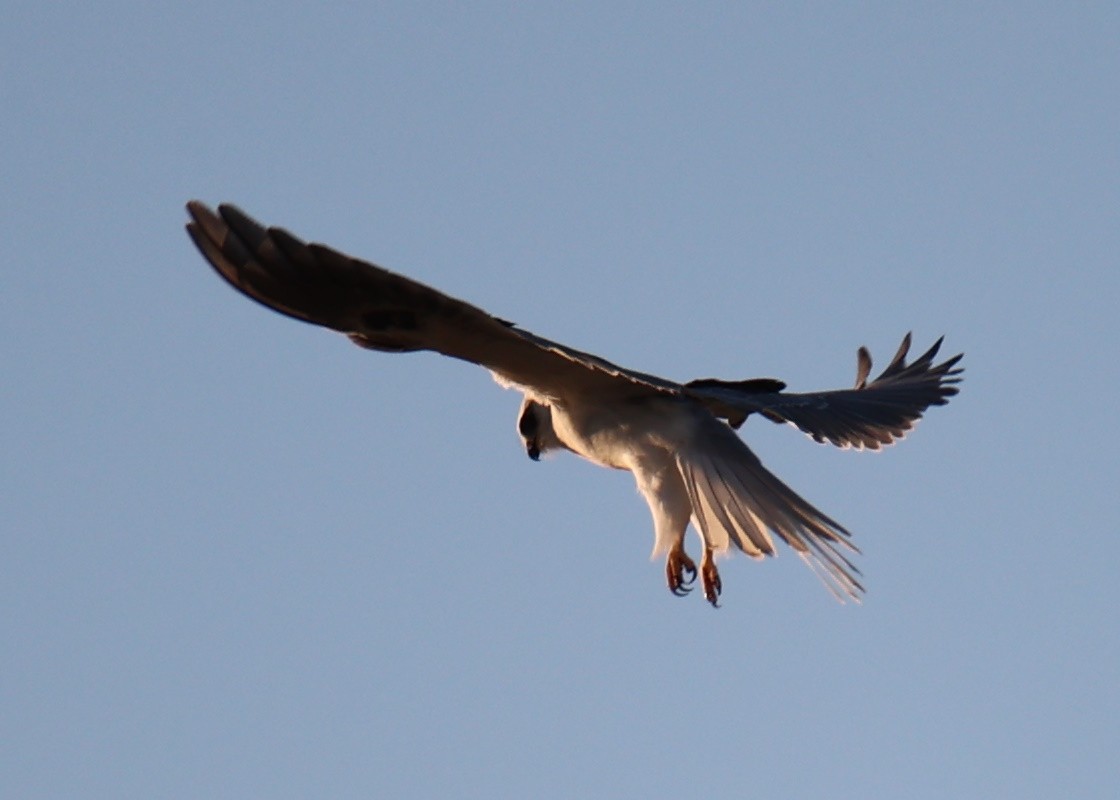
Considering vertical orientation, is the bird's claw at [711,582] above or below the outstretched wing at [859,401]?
below

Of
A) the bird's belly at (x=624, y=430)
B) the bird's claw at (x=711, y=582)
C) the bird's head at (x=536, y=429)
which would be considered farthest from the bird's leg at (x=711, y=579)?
the bird's head at (x=536, y=429)

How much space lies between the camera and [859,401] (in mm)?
9305

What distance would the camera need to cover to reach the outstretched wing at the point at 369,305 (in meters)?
6.40

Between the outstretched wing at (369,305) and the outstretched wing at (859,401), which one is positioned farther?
the outstretched wing at (859,401)

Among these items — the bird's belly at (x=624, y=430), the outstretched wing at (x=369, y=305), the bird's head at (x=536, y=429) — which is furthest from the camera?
the bird's head at (x=536, y=429)

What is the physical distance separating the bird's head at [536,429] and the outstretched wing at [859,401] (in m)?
0.61

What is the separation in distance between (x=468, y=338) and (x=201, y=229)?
1.12m

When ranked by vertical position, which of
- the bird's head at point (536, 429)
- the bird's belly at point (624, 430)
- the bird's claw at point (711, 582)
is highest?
the bird's head at point (536, 429)

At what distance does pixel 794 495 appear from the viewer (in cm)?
718

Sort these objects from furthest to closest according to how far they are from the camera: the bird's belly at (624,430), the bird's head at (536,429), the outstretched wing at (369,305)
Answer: the bird's head at (536,429)
the bird's belly at (624,430)
the outstretched wing at (369,305)

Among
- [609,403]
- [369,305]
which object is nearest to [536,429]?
[609,403]

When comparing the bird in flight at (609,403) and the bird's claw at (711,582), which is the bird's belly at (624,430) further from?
the bird's claw at (711,582)

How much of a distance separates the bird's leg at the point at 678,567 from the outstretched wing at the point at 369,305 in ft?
2.17

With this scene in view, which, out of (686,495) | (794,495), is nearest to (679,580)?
(686,495)
